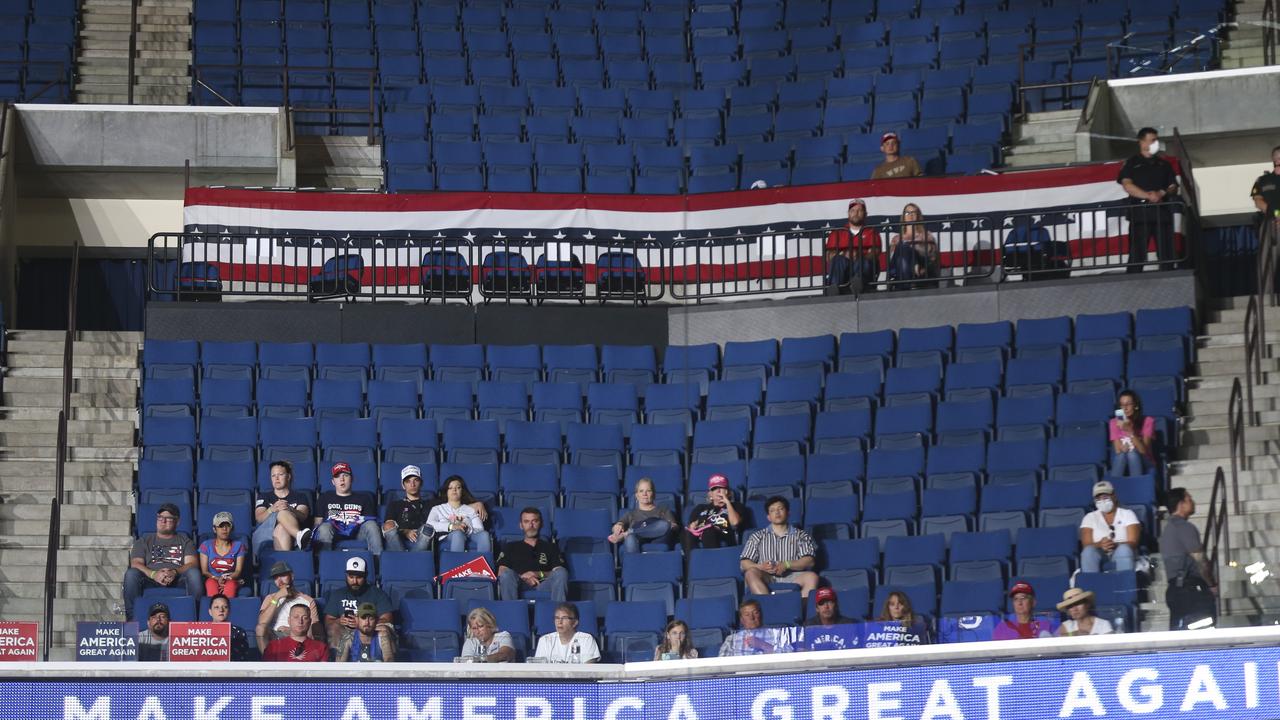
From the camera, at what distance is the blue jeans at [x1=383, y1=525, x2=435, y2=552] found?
1505cm

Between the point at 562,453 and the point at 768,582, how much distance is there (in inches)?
115

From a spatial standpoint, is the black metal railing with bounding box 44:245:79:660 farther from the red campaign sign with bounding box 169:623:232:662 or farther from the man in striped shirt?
the man in striped shirt

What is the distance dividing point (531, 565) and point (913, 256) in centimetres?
560

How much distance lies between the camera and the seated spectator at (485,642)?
13312 mm

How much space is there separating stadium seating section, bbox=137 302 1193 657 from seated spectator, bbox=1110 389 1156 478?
17 centimetres

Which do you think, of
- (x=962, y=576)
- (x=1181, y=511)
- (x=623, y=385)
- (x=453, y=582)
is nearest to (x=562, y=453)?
(x=623, y=385)

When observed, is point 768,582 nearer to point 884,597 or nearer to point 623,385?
point 884,597

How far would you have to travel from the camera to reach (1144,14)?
22.4 metres

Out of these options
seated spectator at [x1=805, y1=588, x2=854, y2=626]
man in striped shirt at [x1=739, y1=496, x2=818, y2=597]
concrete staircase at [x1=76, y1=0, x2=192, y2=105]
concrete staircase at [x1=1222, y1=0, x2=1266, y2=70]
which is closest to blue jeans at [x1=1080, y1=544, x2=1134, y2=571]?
seated spectator at [x1=805, y1=588, x2=854, y2=626]

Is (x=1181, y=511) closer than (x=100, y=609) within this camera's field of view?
Yes

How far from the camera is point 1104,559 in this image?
13.4m

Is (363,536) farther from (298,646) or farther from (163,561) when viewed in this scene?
(298,646)

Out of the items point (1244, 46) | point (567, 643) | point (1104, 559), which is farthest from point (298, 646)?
point (1244, 46)

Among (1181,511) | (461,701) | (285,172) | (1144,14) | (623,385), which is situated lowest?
(461,701)
